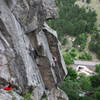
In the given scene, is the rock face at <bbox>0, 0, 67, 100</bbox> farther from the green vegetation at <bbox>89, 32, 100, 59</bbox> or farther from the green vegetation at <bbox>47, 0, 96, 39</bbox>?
the green vegetation at <bbox>47, 0, 96, 39</bbox>

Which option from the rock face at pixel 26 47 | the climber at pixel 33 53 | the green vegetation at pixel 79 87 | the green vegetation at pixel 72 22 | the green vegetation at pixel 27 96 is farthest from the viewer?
the green vegetation at pixel 72 22

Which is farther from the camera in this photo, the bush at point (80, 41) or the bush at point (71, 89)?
the bush at point (80, 41)

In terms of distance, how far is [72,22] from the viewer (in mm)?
67812

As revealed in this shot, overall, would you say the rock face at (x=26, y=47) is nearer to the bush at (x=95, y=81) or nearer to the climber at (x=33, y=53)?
the climber at (x=33, y=53)

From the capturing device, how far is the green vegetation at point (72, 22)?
64000 mm

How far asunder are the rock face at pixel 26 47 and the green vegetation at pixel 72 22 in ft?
154

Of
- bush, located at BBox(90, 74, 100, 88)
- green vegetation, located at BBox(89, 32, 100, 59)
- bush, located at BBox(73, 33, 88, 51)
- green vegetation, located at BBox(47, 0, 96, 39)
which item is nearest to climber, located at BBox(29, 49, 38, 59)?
bush, located at BBox(90, 74, 100, 88)

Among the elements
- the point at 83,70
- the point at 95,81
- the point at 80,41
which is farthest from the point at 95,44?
the point at 95,81

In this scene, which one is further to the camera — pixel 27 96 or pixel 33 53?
pixel 33 53

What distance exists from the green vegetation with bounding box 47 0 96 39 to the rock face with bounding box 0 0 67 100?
47.1m

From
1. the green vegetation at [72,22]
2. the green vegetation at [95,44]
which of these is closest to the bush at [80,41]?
the green vegetation at [95,44]

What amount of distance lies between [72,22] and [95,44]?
46.4 ft

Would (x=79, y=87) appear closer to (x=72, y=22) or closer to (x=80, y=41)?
(x=80, y=41)

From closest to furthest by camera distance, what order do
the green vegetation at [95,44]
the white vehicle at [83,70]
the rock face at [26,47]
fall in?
the rock face at [26,47] → the white vehicle at [83,70] → the green vegetation at [95,44]
